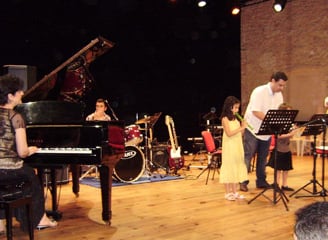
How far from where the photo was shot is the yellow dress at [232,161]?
559 centimetres

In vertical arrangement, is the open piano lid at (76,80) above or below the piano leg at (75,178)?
above

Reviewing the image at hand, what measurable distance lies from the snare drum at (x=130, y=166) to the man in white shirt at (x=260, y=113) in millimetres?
1720

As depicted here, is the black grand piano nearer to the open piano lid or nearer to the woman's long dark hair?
the open piano lid

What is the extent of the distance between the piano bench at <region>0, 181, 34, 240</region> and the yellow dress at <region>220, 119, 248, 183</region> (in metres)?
2.65

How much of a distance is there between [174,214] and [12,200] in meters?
2.09

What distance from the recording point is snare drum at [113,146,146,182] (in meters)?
7.15

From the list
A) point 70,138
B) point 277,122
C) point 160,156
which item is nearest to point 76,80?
point 70,138

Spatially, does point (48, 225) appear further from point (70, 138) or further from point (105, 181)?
point (70, 138)

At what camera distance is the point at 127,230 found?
440 cm

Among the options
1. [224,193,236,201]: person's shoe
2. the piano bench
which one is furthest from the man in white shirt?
the piano bench

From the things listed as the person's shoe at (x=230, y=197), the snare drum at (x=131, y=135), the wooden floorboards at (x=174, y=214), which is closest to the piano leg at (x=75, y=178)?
the wooden floorboards at (x=174, y=214)

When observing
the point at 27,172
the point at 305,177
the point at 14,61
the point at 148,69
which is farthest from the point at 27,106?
the point at 148,69

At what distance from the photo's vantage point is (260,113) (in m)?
6.25

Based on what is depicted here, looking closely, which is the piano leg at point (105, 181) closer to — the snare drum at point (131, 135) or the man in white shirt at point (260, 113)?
the man in white shirt at point (260, 113)
